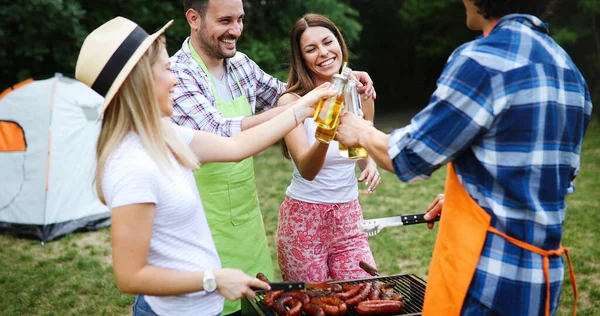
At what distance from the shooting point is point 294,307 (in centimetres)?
249

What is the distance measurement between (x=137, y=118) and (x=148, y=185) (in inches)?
10.2

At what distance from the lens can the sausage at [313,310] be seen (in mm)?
2430

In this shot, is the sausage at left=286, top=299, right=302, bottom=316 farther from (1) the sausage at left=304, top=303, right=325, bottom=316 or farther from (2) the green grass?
(2) the green grass

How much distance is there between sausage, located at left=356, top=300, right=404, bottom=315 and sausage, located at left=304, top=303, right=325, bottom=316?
0.18 meters

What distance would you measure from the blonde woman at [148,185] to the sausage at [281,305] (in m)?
0.54

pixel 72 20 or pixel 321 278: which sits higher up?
pixel 72 20

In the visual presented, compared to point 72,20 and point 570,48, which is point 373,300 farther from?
point 570,48

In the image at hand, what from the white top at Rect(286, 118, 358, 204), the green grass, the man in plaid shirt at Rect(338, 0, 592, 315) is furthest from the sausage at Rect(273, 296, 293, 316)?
the green grass

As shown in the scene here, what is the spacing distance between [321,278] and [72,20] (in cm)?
787

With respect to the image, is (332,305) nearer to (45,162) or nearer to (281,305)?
(281,305)

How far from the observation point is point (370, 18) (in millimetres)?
19141

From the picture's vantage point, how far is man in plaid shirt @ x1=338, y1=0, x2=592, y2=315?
5.39ft

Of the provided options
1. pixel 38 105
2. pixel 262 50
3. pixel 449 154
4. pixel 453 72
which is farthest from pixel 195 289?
pixel 262 50

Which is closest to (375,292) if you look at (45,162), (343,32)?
(45,162)
